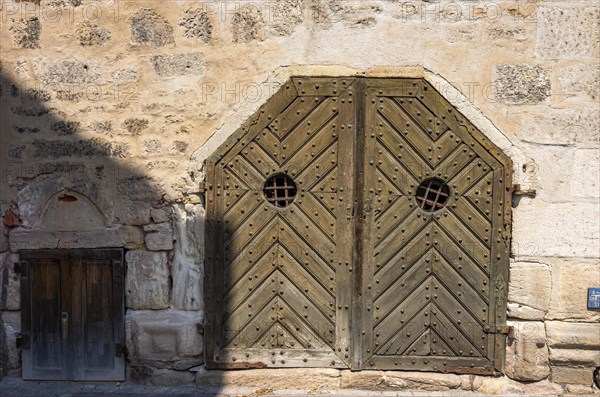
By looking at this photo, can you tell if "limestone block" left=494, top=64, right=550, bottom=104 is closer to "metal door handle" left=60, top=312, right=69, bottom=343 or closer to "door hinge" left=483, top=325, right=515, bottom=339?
"door hinge" left=483, top=325, right=515, bottom=339

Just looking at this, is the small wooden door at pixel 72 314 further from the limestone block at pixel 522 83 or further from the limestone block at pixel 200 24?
the limestone block at pixel 522 83

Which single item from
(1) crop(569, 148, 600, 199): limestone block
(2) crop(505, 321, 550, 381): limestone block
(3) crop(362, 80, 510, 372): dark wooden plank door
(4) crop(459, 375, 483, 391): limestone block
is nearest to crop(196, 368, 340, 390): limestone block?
(3) crop(362, 80, 510, 372): dark wooden plank door

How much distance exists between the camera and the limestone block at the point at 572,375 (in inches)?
138

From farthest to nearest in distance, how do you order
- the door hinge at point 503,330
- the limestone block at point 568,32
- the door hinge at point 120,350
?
the door hinge at point 120,350 < the door hinge at point 503,330 < the limestone block at point 568,32

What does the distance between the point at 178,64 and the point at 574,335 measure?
3039 millimetres

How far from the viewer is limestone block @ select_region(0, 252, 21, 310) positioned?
3633 millimetres

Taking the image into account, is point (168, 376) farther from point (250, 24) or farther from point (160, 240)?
point (250, 24)

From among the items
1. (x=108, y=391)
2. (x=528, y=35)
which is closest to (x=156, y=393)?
(x=108, y=391)

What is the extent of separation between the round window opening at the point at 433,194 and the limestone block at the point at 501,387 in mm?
1163

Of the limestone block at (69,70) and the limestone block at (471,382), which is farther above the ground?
the limestone block at (69,70)

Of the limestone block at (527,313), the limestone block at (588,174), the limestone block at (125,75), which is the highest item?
the limestone block at (125,75)

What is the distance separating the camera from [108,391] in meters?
3.59

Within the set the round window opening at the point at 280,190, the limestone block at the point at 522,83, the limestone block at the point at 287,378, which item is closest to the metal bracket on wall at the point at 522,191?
the limestone block at the point at 522,83

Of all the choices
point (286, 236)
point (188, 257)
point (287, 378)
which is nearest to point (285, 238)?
point (286, 236)
